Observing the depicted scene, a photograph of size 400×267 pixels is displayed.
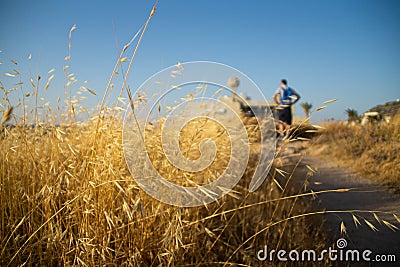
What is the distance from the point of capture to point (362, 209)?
259cm

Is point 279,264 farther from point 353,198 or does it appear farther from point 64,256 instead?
point 353,198

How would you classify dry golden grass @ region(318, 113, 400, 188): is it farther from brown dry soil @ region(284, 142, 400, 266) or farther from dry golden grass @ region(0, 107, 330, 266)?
dry golden grass @ region(0, 107, 330, 266)

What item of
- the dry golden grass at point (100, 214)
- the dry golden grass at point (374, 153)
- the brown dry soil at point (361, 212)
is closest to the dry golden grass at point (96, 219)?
the dry golden grass at point (100, 214)

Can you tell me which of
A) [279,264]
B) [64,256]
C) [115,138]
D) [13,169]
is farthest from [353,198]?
[13,169]

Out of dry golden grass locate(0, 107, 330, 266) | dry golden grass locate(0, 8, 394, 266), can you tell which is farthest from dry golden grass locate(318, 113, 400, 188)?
dry golden grass locate(0, 107, 330, 266)

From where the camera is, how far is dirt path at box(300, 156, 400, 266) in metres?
1.98

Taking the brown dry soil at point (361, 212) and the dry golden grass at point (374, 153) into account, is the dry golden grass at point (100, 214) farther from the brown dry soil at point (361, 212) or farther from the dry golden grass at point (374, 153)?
the dry golden grass at point (374, 153)

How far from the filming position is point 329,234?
2.20m

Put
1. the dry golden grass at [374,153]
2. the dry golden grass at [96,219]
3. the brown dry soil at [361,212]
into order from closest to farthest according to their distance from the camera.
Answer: the dry golden grass at [96,219] → the brown dry soil at [361,212] → the dry golden grass at [374,153]

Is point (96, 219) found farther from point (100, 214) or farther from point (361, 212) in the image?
point (361, 212)

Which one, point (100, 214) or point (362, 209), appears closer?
point (100, 214)

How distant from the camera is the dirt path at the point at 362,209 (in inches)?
78.0

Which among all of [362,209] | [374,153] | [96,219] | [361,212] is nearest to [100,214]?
[96,219]

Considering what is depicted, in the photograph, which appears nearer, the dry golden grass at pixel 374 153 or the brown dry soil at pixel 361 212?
the brown dry soil at pixel 361 212
